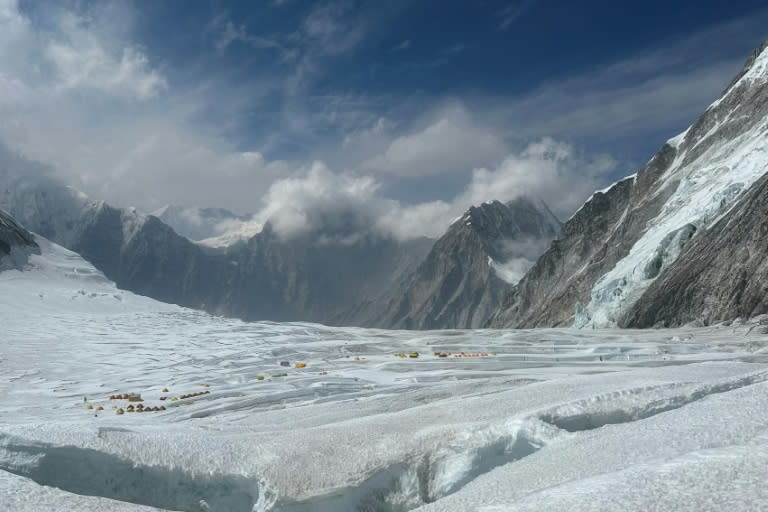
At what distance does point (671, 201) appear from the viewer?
80938mm

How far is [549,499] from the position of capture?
4.58m

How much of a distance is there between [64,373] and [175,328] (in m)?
18.3

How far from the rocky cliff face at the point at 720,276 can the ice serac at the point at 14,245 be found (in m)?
75.6

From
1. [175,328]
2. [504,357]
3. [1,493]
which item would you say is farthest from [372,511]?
[175,328]

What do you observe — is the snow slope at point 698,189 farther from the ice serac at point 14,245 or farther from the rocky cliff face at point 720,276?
the ice serac at point 14,245

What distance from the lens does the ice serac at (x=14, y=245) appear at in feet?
251

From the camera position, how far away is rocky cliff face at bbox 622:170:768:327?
164 feet

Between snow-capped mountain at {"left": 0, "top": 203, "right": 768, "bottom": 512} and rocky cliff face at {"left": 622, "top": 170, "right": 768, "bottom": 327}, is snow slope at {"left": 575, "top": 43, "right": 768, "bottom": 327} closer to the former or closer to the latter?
rocky cliff face at {"left": 622, "top": 170, "right": 768, "bottom": 327}

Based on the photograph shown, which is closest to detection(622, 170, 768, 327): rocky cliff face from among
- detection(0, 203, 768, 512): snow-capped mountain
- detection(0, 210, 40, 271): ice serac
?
detection(0, 203, 768, 512): snow-capped mountain

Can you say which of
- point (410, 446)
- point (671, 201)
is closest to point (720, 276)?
point (671, 201)

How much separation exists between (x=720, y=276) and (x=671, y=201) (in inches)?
1149

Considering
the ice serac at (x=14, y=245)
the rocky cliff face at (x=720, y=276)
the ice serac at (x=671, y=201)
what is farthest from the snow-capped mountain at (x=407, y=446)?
the ice serac at (x=14, y=245)

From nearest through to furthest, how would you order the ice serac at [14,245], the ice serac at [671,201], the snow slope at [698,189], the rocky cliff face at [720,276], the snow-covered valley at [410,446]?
the snow-covered valley at [410,446], the rocky cliff face at [720,276], the snow slope at [698,189], the ice serac at [671,201], the ice serac at [14,245]

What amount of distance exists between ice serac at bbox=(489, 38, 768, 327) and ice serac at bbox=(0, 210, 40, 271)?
73861mm
